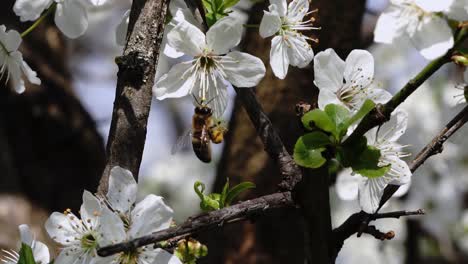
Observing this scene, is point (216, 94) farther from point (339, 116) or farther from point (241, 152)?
point (241, 152)

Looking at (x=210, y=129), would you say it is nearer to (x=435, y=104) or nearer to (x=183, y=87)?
(x=183, y=87)

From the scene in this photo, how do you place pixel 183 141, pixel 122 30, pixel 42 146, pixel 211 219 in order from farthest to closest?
pixel 42 146
pixel 183 141
pixel 122 30
pixel 211 219

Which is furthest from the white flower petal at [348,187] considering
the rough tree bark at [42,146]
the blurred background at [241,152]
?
the rough tree bark at [42,146]

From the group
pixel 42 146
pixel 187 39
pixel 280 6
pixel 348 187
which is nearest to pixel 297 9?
pixel 280 6

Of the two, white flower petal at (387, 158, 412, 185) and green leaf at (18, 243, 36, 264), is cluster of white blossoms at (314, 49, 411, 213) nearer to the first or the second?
white flower petal at (387, 158, 412, 185)

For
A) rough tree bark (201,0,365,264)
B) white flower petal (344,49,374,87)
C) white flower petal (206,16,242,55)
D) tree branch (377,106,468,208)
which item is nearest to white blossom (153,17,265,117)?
white flower petal (206,16,242,55)

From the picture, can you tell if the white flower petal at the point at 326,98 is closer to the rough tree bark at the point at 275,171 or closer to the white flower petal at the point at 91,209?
the white flower petal at the point at 91,209
